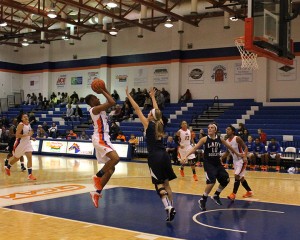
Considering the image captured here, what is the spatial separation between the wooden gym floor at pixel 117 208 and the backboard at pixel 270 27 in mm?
3210

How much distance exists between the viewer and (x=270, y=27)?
9.18 m

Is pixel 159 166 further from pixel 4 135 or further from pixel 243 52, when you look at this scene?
pixel 4 135

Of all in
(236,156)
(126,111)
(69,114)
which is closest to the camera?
(236,156)

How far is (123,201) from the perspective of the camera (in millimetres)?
8867

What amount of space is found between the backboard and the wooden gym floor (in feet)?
10.5

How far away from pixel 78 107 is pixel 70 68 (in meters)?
4.99

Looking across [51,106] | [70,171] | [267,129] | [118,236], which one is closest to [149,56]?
[51,106]

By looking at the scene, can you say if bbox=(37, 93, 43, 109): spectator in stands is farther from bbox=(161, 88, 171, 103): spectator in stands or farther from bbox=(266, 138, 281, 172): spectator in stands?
bbox=(266, 138, 281, 172): spectator in stands

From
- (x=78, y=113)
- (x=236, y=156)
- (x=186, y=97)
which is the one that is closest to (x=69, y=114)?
(x=78, y=113)

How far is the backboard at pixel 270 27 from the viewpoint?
887 centimetres

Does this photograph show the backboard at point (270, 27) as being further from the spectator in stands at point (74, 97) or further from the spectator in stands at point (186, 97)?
the spectator in stands at point (74, 97)

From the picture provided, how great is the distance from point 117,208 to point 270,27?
4988mm

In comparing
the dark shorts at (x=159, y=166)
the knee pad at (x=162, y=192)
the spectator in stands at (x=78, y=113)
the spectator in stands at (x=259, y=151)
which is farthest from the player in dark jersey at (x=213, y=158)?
the spectator in stands at (x=78, y=113)

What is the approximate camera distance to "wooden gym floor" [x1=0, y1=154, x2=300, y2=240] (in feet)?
20.4
